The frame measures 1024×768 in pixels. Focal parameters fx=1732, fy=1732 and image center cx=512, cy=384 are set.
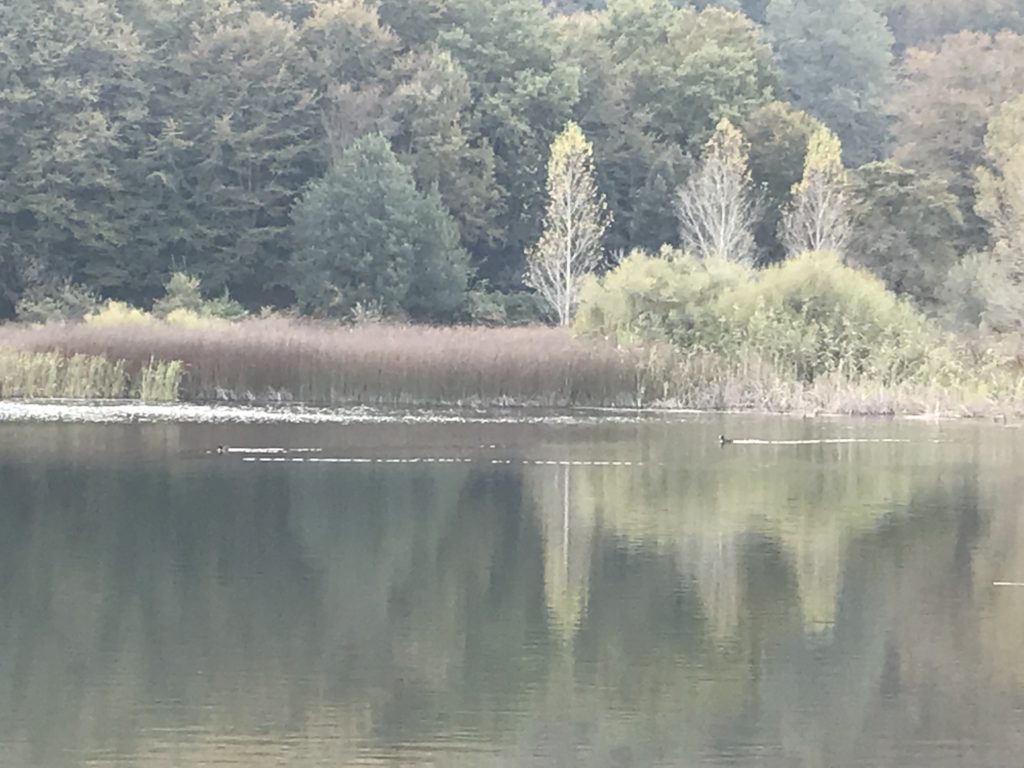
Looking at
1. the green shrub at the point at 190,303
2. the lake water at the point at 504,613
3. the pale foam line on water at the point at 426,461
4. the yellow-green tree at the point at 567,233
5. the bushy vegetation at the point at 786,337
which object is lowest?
the lake water at the point at 504,613

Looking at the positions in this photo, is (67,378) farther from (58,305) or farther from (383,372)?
(58,305)

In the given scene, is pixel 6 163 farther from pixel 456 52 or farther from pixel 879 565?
pixel 879 565

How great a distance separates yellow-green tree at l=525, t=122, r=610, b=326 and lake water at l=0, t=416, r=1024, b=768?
22.6m

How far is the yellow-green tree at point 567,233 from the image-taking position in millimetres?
38344

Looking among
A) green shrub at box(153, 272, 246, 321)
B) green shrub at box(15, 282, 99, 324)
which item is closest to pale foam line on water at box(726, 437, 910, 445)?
green shrub at box(153, 272, 246, 321)

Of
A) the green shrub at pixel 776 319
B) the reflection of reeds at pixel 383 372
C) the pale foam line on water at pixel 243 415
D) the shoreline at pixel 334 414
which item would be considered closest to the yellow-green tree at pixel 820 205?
the green shrub at pixel 776 319

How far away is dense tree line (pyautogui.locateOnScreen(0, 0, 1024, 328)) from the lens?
3859cm

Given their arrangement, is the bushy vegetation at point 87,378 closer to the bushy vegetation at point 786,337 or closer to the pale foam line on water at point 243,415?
the pale foam line on water at point 243,415

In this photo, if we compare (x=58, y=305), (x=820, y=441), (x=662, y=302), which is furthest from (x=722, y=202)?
(x=820, y=441)

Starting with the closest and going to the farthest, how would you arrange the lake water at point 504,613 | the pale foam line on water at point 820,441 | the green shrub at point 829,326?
the lake water at point 504,613 → the pale foam line on water at point 820,441 → the green shrub at point 829,326

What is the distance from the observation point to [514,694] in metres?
7.21

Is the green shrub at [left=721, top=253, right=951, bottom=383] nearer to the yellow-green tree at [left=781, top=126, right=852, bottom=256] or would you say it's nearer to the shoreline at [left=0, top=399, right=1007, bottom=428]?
the shoreline at [left=0, top=399, right=1007, bottom=428]

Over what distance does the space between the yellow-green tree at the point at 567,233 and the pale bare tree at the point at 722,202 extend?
91.2 inches

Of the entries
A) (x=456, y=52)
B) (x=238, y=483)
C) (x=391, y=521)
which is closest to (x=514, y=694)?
(x=391, y=521)
